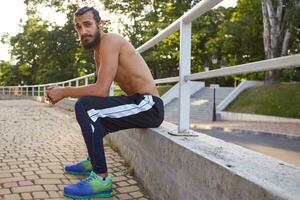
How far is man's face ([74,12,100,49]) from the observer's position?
11.2 ft

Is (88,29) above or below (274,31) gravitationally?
below

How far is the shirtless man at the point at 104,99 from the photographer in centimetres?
318

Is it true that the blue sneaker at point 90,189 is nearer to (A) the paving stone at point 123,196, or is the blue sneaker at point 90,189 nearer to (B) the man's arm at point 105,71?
(A) the paving stone at point 123,196

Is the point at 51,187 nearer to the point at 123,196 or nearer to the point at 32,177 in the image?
the point at 32,177

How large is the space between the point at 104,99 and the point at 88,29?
62 centimetres

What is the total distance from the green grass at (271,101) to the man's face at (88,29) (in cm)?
1966

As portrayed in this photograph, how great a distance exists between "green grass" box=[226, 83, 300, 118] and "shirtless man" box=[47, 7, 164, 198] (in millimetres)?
19439

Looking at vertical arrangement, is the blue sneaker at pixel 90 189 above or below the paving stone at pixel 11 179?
above

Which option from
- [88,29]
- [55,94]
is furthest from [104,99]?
[88,29]

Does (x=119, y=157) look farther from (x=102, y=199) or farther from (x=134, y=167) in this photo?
(x=102, y=199)

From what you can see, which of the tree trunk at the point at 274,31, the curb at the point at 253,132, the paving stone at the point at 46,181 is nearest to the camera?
the paving stone at the point at 46,181

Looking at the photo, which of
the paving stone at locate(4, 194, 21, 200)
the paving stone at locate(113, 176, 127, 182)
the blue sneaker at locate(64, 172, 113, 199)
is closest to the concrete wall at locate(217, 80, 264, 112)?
the paving stone at locate(113, 176, 127, 182)

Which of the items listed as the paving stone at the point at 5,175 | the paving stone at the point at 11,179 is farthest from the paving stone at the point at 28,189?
the paving stone at the point at 5,175

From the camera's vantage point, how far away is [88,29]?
11.2 ft
